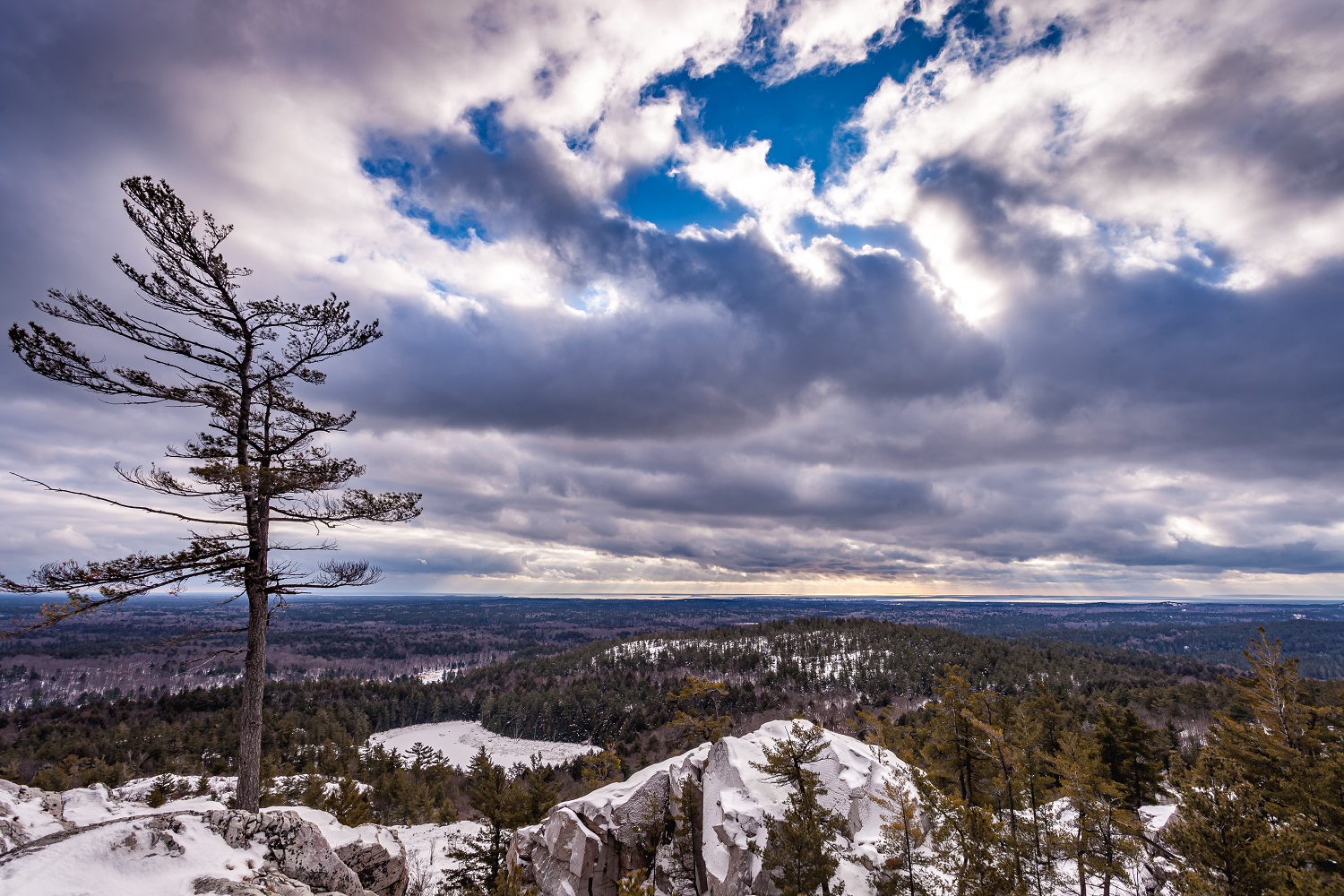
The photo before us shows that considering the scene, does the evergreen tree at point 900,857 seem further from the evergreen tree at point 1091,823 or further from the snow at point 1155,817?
the snow at point 1155,817

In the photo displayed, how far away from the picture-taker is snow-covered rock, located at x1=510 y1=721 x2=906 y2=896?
23.9 metres

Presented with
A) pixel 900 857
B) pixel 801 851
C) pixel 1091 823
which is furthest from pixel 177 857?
pixel 1091 823

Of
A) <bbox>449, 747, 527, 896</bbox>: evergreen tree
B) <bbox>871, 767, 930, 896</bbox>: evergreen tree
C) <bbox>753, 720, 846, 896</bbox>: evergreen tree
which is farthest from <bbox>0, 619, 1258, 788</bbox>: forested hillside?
<bbox>449, 747, 527, 896</bbox>: evergreen tree

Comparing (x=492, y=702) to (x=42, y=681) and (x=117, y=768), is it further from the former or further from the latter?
(x=42, y=681)

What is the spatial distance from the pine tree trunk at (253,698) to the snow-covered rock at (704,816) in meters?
18.2

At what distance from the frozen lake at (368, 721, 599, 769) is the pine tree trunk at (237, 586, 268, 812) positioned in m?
100

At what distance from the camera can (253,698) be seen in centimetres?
1458

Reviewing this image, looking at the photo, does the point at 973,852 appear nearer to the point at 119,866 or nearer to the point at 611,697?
the point at 119,866

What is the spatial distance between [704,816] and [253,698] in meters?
20.3

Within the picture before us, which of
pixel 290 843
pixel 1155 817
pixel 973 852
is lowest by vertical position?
pixel 1155 817

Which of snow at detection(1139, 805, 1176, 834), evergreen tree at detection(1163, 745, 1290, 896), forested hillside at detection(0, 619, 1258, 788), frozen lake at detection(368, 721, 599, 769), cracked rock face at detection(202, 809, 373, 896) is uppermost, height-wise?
cracked rock face at detection(202, 809, 373, 896)

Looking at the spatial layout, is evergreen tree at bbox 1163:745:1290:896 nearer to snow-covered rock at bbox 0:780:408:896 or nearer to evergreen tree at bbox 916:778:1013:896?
evergreen tree at bbox 916:778:1013:896

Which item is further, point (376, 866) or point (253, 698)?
Answer: point (376, 866)

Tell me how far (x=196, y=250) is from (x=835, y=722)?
395ft
